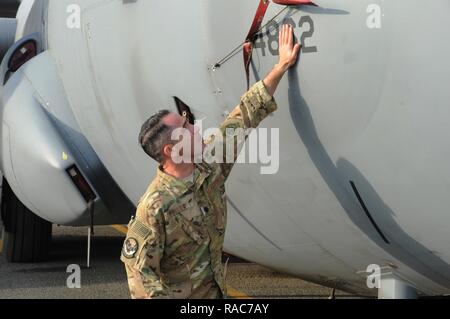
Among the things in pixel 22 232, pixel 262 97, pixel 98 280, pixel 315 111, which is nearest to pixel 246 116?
pixel 262 97

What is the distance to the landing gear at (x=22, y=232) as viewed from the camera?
7.01 meters

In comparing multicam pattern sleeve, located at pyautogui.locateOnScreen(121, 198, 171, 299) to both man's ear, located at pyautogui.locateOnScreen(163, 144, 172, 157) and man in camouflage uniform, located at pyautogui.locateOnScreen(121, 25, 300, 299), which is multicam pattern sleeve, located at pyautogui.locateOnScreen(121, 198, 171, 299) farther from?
man's ear, located at pyautogui.locateOnScreen(163, 144, 172, 157)

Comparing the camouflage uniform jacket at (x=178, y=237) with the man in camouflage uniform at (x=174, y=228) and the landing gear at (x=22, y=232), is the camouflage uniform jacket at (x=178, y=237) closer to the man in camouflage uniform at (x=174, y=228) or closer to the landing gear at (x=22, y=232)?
the man in camouflage uniform at (x=174, y=228)

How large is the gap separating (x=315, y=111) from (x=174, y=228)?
727mm

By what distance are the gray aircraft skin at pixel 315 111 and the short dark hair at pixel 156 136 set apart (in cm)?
60

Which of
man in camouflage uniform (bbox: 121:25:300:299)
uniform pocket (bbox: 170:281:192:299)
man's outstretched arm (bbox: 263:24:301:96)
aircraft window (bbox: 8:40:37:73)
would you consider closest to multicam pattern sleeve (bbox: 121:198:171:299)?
man in camouflage uniform (bbox: 121:25:300:299)

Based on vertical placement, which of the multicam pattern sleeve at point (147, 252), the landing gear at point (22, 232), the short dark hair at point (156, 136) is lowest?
the landing gear at point (22, 232)

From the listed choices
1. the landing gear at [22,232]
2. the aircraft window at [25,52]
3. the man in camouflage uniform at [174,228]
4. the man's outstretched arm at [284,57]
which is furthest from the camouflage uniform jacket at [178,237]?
the landing gear at [22,232]

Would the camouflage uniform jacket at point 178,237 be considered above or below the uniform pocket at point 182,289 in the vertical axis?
above

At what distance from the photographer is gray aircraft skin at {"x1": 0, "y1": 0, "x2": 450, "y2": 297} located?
287 centimetres

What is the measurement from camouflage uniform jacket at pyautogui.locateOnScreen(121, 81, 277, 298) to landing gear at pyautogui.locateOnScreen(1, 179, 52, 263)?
428cm

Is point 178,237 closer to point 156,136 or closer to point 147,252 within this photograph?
point 147,252

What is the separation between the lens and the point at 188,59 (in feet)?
12.1
